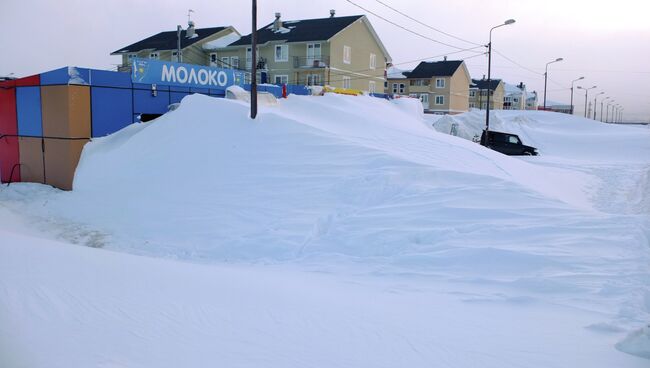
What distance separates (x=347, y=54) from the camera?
49.8 m

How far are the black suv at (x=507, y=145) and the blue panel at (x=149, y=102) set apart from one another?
18053 millimetres

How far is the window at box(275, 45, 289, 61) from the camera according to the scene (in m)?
49.7

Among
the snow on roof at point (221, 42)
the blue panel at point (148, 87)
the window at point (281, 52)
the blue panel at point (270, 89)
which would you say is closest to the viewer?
the blue panel at point (148, 87)

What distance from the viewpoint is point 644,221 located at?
9.14m

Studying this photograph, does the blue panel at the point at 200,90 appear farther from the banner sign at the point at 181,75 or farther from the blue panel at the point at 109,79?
the blue panel at the point at 109,79

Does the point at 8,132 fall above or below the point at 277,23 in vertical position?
below

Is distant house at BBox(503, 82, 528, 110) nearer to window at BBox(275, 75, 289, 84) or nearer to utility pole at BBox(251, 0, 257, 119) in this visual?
window at BBox(275, 75, 289, 84)

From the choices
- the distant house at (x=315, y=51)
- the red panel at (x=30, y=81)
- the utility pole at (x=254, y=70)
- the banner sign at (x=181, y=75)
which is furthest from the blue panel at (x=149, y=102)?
the distant house at (x=315, y=51)

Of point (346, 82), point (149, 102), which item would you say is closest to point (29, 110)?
point (149, 102)

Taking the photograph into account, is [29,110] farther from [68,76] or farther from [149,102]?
[149,102]

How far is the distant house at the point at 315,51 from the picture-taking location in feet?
157

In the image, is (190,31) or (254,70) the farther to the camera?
(190,31)

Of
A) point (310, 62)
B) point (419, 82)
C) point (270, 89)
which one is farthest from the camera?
point (419, 82)

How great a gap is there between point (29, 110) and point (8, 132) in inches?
67.1
